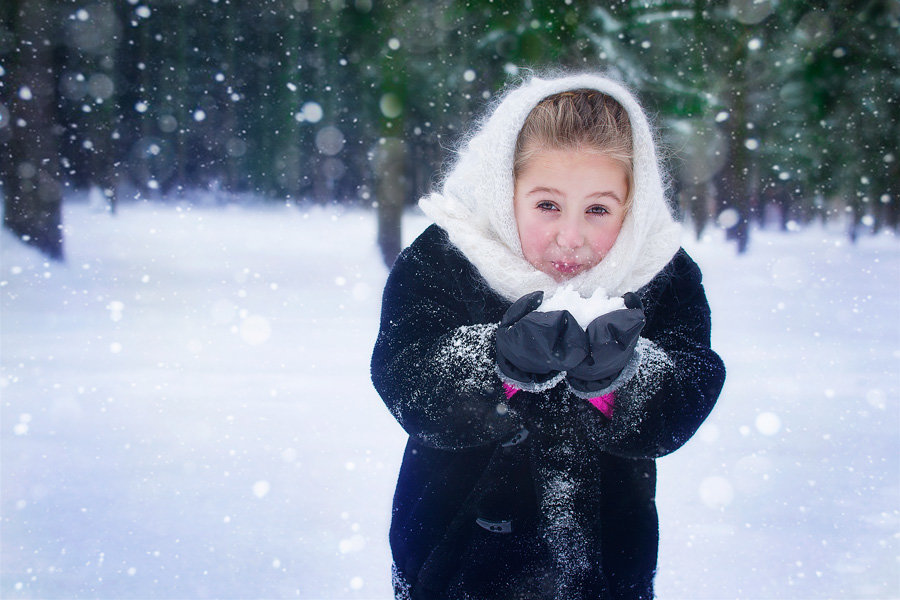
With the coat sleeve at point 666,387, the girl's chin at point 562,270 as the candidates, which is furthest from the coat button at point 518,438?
the girl's chin at point 562,270

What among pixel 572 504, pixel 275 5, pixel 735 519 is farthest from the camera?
pixel 275 5

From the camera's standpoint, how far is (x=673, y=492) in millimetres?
3129

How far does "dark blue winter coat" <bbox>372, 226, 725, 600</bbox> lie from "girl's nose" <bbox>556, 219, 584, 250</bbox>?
0.64 ft

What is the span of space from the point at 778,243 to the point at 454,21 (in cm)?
814

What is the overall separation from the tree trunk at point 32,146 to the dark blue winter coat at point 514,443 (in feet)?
26.9

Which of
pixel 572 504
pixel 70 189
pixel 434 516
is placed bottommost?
pixel 70 189

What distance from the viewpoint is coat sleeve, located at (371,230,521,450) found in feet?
4.57

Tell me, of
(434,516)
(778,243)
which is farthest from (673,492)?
(778,243)

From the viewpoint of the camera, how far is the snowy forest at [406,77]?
7.86 m

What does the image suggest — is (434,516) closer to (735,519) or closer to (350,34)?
(735,519)

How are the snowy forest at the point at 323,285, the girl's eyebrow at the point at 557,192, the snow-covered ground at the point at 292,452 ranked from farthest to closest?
the snowy forest at the point at 323,285 → the snow-covered ground at the point at 292,452 → the girl's eyebrow at the point at 557,192

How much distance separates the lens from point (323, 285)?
815cm

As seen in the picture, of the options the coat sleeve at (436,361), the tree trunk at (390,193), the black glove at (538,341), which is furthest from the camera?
the tree trunk at (390,193)

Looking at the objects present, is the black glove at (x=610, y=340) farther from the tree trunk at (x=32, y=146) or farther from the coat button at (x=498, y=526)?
the tree trunk at (x=32, y=146)
